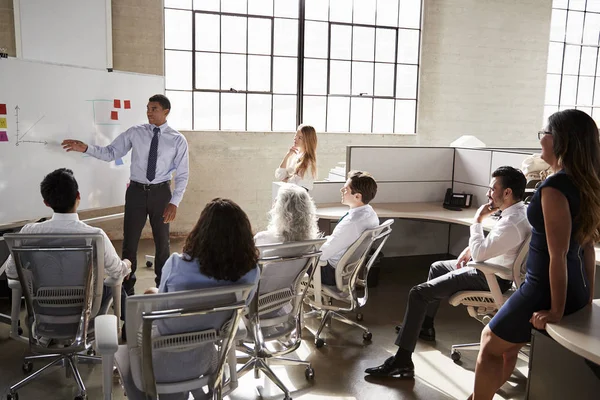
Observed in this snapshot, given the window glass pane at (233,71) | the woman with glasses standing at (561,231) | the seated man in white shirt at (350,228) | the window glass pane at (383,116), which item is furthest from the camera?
the window glass pane at (383,116)

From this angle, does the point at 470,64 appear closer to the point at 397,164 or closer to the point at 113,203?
the point at 397,164

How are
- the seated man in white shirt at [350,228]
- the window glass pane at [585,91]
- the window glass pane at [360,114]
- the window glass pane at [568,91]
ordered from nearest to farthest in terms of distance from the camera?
the seated man in white shirt at [350,228], the window glass pane at [360,114], the window glass pane at [568,91], the window glass pane at [585,91]

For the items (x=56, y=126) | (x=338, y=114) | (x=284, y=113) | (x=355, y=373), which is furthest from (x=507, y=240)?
(x=338, y=114)

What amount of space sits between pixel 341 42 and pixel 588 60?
13.0 ft

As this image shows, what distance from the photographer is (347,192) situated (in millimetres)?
3467

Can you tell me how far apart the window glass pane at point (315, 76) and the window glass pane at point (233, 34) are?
0.82 m

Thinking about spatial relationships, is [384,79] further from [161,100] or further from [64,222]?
[64,222]

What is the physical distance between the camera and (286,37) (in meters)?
6.71

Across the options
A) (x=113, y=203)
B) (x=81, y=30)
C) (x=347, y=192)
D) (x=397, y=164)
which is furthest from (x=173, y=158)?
(x=81, y=30)

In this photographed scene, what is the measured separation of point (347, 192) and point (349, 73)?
3.96 meters

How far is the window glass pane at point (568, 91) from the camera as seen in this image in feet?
26.8

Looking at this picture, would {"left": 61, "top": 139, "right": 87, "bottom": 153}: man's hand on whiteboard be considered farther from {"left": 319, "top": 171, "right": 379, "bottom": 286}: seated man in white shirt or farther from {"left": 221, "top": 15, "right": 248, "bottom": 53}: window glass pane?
{"left": 221, "top": 15, "right": 248, "bottom": 53}: window glass pane

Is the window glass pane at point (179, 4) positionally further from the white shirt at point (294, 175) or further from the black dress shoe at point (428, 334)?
the black dress shoe at point (428, 334)

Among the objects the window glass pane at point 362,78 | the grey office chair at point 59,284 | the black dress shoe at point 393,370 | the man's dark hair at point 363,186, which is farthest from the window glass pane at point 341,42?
the grey office chair at point 59,284
